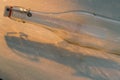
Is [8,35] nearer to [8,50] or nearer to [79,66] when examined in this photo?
[8,50]

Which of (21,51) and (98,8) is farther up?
(98,8)

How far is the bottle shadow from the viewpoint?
0.68 meters

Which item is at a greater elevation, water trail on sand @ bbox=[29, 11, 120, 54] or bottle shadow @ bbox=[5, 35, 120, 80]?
water trail on sand @ bbox=[29, 11, 120, 54]

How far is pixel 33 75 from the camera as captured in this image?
2.30 feet

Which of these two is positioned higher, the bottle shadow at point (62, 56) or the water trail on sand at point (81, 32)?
the water trail on sand at point (81, 32)

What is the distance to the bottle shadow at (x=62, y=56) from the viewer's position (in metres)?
0.68

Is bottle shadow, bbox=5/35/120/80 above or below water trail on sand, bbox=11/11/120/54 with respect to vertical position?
below

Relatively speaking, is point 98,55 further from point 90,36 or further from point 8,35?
point 8,35

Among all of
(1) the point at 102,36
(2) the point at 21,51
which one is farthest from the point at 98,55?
(2) the point at 21,51

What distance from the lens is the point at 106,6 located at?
703 mm

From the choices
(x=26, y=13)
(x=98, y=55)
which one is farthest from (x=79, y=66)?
(x=26, y=13)

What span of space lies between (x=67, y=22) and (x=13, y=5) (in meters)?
0.12

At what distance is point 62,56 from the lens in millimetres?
699

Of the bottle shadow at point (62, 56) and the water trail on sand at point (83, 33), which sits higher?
the water trail on sand at point (83, 33)
